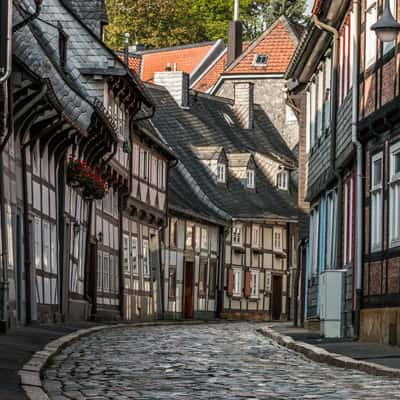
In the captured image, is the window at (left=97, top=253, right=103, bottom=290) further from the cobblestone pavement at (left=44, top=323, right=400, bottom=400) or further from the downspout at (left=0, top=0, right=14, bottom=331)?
the cobblestone pavement at (left=44, top=323, right=400, bottom=400)

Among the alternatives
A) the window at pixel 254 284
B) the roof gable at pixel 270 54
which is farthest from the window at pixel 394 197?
the roof gable at pixel 270 54

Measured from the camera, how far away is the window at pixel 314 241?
34281 mm

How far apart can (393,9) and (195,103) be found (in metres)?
45.6

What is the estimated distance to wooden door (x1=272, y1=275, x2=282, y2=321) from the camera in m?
64.5

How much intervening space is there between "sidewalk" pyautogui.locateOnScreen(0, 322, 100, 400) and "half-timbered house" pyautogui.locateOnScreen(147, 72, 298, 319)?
3208 cm

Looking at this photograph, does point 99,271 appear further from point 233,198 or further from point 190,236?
point 233,198

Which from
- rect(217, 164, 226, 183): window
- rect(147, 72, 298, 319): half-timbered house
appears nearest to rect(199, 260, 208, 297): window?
rect(147, 72, 298, 319): half-timbered house

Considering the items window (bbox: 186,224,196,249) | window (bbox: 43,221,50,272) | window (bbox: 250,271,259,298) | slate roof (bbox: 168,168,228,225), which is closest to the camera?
window (bbox: 43,221,50,272)

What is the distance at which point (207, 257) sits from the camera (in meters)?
58.9

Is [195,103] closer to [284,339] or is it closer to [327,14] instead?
[327,14]

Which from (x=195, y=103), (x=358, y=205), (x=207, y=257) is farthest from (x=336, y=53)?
(x=195, y=103)

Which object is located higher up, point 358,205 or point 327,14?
point 327,14

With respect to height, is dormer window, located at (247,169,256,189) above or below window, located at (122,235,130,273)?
above

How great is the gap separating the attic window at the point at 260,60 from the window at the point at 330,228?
46.2 meters
